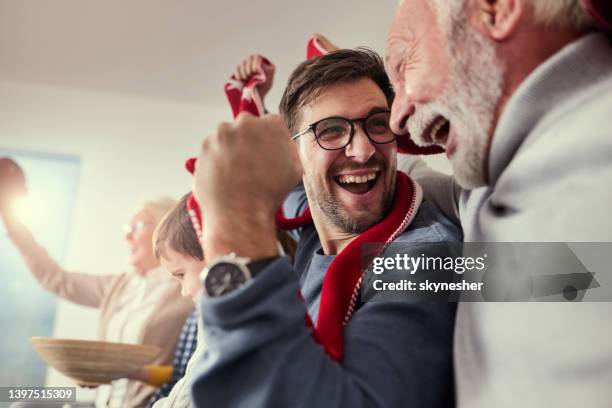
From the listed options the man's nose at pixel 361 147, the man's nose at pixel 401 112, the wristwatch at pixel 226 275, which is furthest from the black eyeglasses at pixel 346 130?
the wristwatch at pixel 226 275

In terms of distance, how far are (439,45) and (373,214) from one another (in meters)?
0.38

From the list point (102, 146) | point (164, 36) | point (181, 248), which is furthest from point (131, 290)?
point (102, 146)

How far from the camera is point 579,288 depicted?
1.87 feet

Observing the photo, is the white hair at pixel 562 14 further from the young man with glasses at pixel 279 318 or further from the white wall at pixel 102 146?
the white wall at pixel 102 146

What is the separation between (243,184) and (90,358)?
1123mm

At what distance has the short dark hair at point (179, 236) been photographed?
136cm

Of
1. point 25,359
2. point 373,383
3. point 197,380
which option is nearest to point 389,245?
point 373,383

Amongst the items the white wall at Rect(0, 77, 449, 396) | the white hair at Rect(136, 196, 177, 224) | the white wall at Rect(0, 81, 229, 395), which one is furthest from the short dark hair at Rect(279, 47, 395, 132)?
the white wall at Rect(0, 81, 229, 395)

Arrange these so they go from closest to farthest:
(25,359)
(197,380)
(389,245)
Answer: (197,380), (389,245), (25,359)

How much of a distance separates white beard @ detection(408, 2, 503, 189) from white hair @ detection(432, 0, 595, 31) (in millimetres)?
66

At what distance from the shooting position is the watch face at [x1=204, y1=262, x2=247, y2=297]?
56 cm

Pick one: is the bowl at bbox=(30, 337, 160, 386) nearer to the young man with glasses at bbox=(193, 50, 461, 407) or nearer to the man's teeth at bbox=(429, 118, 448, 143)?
the young man with glasses at bbox=(193, 50, 461, 407)

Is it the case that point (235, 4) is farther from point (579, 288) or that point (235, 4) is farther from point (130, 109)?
point (579, 288)

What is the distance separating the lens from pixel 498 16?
26.6 inches
